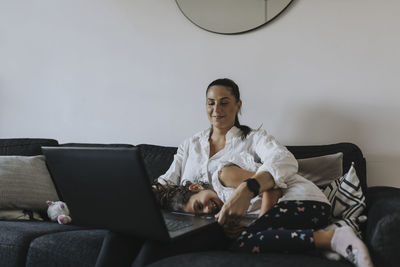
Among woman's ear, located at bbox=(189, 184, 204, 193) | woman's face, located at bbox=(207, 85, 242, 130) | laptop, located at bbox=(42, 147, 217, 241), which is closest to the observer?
laptop, located at bbox=(42, 147, 217, 241)

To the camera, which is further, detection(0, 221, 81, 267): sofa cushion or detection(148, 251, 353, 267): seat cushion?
detection(0, 221, 81, 267): sofa cushion

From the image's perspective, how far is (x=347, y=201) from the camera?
1.52 metres

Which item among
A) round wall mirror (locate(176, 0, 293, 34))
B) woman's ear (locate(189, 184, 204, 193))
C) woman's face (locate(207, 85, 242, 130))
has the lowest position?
woman's ear (locate(189, 184, 204, 193))

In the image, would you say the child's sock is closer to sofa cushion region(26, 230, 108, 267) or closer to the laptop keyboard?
the laptop keyboard

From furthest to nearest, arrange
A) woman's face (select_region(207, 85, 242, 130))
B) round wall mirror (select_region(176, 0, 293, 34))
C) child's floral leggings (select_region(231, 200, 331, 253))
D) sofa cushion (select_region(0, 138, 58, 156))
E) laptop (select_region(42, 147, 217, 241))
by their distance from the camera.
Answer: sofa cushion (select_region(0, 138, 58, 156)) → round wall mirror (select_region(176, 0, 293, 34)) → woman's face (select_region(207, 85, 242, 130)) → child's floral leggings (select_region(231, 200, 331, 253)) → laptop (select_region(42, 147, 217, 241))

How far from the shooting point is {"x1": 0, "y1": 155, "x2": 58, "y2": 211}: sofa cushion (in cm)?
195

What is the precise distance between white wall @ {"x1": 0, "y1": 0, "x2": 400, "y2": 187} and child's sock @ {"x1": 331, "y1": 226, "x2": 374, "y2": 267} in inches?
34.9

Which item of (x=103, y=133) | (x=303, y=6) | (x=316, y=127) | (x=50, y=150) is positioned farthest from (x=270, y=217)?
(x=103, y=133)

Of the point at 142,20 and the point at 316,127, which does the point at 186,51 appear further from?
the point at 316,127

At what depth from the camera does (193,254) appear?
45.1 inches

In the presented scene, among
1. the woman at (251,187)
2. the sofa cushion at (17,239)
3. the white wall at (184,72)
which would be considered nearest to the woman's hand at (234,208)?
the woman at (251,187)

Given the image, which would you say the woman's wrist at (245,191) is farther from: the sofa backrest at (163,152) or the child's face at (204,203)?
the sofa backrest at (163,152)

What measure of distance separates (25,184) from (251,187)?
45.8 inches

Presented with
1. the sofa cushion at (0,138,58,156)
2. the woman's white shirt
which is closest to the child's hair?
the woman's white shirt
